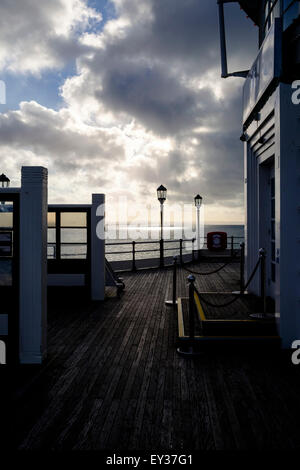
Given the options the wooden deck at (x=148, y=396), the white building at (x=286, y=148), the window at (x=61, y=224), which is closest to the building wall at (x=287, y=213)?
the white building at (x=286, y=148)

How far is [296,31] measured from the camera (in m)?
Answer: 4.71

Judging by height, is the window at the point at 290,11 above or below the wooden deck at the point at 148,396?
above

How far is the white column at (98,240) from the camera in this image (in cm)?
849

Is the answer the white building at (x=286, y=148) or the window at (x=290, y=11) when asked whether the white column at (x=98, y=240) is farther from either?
the window at (x=290, y=11)

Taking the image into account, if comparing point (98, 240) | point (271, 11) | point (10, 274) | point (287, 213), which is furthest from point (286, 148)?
point (98, 240)

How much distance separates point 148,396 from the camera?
3625mm

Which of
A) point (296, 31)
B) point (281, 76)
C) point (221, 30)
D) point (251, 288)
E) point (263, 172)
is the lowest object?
point (251, 288)

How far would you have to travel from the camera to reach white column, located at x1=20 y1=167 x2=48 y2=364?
4398 mm

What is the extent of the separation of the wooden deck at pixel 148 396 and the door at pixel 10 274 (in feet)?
1.46

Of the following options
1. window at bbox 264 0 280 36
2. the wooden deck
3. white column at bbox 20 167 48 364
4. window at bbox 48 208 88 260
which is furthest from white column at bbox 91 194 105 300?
window at bbox 264 0 280 36

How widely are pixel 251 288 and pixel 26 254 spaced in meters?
5.53
